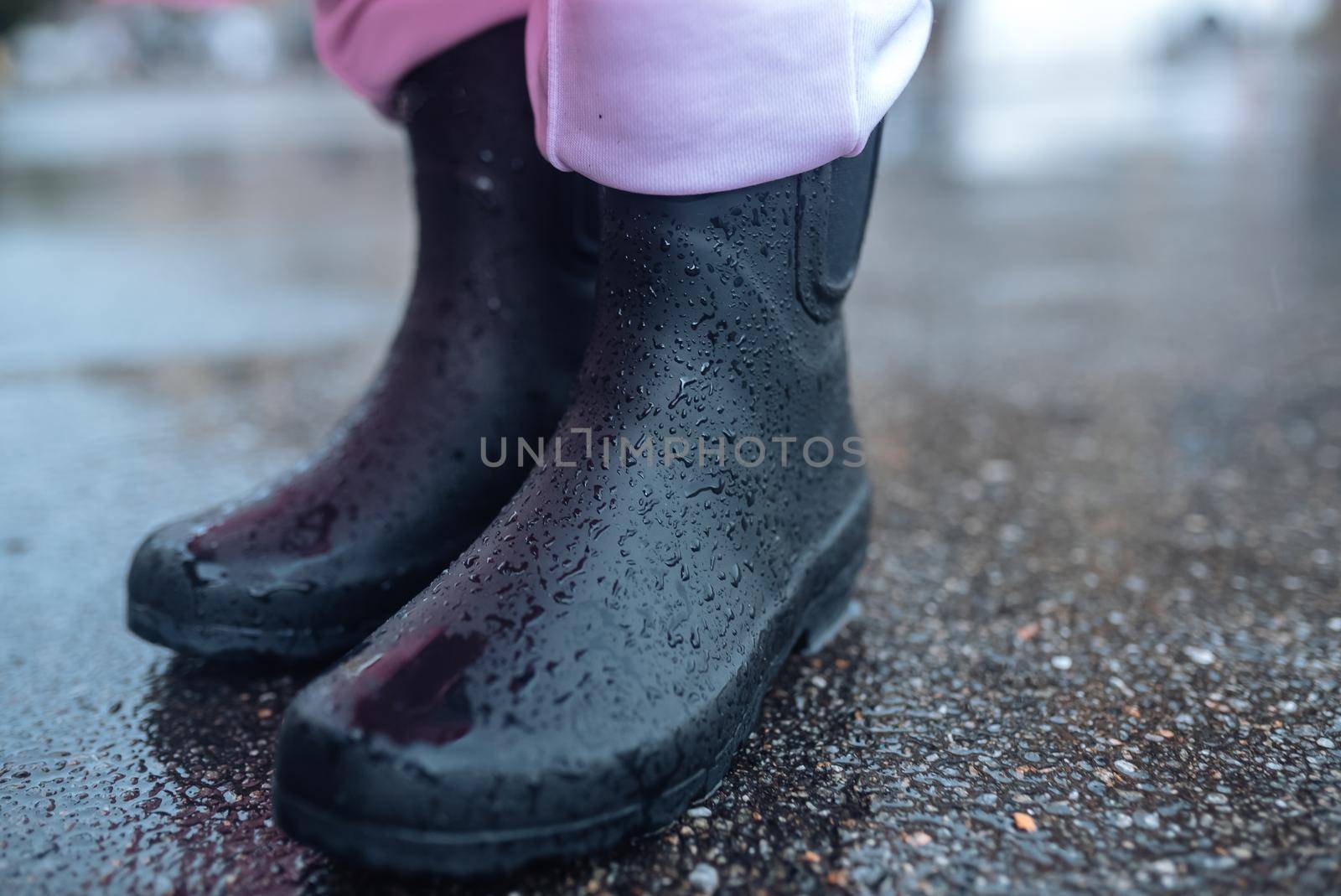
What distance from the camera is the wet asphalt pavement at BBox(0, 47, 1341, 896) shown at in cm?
74

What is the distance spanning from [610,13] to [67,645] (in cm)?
78

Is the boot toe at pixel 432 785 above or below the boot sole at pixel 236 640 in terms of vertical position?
above

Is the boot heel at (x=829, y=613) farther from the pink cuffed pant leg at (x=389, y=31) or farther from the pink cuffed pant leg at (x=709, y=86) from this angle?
the pink cuffed pant leg at (x=389, y=31)

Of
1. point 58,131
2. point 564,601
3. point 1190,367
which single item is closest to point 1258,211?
point 1190,367

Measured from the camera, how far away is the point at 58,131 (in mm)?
7988

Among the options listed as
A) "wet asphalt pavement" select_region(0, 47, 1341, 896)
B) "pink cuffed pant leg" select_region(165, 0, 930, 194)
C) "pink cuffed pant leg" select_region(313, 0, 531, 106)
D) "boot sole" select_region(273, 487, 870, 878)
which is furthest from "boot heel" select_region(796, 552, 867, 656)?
"pink cuffed pant leg" select_region(313, 0, 531, 106)

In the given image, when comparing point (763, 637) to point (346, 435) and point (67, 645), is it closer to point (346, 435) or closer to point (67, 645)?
point (346, 435)

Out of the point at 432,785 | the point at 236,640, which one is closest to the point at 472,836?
the point at 432,785

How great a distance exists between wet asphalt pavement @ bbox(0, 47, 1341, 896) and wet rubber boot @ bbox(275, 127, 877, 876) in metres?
0.06

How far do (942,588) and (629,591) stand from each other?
495 millimetres

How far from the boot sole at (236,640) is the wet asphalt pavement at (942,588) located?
0.09 feet

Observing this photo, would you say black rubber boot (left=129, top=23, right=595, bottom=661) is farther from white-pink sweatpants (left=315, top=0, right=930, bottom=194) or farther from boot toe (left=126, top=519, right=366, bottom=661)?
white-pink sweatpants (left=315, top=0, right=930, bottom=194)

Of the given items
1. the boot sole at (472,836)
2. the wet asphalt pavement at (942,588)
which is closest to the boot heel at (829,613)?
the wet asphalt pavement at (942,588)

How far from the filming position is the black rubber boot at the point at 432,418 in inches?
36.9
